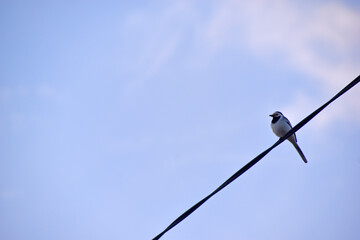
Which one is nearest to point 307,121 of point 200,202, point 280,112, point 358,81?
point 358,81

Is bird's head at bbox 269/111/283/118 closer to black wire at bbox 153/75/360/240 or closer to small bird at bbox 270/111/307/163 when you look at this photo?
small bird at bbox 270/111/307/163

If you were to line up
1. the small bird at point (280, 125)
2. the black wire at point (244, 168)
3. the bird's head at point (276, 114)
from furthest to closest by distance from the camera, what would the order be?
the bird's head at point (276, 114) → the small bird at point (280, 125) → the black wire at point (244, 168)

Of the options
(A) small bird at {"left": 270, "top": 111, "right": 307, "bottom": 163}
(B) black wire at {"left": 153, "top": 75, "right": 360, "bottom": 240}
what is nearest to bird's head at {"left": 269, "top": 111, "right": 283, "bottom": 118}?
(A) small bird at {"left": 270, "top": 111, "right": 307, "bottom": 163}

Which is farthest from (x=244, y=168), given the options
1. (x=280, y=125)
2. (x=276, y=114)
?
(x=276, y=114)

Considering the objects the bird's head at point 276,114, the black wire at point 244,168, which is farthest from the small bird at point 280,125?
the black wire at point 244,168

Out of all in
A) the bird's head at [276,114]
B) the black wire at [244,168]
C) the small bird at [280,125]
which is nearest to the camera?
the black wire at [244,168]

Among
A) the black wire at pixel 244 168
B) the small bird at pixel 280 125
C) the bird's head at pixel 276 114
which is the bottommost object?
the black wire at pixel 244 168

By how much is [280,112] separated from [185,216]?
7.53 metres

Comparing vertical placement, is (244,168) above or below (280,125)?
below

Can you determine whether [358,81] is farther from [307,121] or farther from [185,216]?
[185,216]

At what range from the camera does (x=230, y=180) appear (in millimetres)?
2873

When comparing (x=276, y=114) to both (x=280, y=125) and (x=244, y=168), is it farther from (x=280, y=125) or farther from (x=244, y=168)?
(x=244, y=168)

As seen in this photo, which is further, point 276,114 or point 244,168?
point 276,114

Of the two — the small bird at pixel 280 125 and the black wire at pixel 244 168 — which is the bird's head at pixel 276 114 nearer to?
the small bird at pixel 280 125
